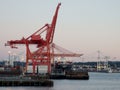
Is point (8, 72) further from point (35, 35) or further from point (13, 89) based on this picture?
point (13, 89)

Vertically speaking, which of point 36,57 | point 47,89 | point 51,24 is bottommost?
point 47,89

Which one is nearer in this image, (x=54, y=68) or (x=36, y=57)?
(x=36, y=57)

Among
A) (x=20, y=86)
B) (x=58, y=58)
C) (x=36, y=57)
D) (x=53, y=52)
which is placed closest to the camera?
(x=20, y=86)

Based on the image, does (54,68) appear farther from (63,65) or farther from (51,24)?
(51,24)

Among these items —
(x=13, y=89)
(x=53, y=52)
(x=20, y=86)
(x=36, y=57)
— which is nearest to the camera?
(x=13, y=89)

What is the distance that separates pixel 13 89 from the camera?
61.9 metres

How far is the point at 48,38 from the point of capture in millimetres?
93188

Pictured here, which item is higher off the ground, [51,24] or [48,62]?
[51,24]

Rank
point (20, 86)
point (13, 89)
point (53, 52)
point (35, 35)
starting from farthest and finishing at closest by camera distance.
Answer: point (53, 52)
point (35, 35)
point (20, 86)
point (13, 89)

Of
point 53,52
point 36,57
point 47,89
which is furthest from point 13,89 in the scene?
point 53,52

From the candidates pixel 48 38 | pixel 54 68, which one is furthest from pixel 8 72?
pixel 54 68

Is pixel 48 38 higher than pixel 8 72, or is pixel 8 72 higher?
pixel 48 38

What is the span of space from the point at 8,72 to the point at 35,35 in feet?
59.5

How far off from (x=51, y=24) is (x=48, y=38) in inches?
118
